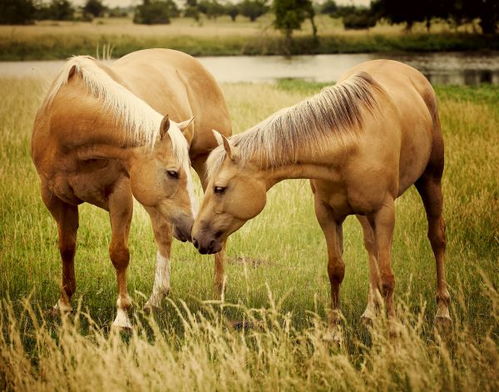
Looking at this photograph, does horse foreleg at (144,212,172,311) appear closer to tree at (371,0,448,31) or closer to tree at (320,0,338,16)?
tree at (371,0,448,31)

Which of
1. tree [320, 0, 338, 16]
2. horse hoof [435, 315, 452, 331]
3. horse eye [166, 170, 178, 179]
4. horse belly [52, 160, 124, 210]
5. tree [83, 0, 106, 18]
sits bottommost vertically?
horse hoof [435, 315, 452, 331]

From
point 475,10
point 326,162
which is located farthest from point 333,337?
point 475,10

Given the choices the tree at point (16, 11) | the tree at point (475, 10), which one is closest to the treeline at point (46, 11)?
the tree at point (16, 11)

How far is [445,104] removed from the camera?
16.4 meters

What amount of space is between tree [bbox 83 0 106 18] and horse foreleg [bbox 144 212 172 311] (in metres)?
54.1

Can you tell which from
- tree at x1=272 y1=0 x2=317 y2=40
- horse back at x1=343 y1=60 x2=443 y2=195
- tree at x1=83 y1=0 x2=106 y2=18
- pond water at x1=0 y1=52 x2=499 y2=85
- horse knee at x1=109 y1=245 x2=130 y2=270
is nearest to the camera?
horse back at x1=343 y1=60 x2=443 y2=195

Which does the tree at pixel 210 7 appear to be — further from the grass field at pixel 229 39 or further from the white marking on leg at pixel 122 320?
the white marking on leg at pixel 122 320

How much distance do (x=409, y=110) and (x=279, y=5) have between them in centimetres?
5173

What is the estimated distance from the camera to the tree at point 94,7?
187 ft

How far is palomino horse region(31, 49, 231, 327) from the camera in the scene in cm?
483

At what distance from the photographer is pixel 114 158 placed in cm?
503

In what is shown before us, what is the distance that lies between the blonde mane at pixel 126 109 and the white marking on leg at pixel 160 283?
1.56 m

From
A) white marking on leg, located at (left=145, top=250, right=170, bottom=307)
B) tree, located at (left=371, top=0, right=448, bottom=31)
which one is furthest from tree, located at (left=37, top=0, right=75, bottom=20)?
white marking on leg, located at (left=145, top=250, right=170, bottom=307)

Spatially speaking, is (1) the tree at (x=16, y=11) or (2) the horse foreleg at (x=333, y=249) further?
(1) the tree at (x=16, y=11)
